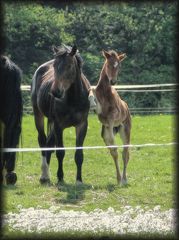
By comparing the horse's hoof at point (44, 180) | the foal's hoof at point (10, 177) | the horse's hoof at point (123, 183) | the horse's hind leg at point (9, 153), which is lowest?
the horse's hoof at point (44, 180)

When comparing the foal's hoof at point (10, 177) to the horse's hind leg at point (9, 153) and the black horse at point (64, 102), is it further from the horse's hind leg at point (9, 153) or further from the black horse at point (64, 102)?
the black horse at point (64, 102)

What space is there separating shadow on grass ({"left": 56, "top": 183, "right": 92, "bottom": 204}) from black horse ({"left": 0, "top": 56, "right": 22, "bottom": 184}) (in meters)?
0.76

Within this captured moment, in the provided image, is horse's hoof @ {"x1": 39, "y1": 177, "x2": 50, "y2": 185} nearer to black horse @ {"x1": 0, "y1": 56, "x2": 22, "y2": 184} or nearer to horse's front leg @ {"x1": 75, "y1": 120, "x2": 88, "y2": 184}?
horse's front leg @ {"x1": 75, "y1": 120, "x2": 88, "y2": 184}

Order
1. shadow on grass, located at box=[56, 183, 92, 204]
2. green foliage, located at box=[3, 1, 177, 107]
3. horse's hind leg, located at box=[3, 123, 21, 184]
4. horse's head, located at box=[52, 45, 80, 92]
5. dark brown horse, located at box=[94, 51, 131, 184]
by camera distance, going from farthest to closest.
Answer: green foliage, located at box=[3, 1, 177, 107], dark brown horse, located at box=[94, 51, 131, 184], horse's head, located at box=[52, 45, 80, 92], horse's hind leg, located at box=[3, 123, 21, 184], shadow on grass, located at box=[56, 183, 92, 204]

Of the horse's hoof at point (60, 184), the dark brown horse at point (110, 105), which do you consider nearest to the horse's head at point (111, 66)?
the dark brown horse at point (110, 105)

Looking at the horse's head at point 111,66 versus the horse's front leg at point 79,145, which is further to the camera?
the horse's head at point 111,66

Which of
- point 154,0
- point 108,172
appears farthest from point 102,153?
point 154,0

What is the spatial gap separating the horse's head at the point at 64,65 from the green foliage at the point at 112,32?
14907 mm

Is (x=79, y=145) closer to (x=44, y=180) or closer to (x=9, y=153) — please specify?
(x=44, y=180)

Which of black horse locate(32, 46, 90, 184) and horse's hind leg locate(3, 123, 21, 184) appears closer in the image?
horse's hind leg locate(3, 123, 21, 184)

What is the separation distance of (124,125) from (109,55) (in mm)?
1163

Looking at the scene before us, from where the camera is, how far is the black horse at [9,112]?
8.84m

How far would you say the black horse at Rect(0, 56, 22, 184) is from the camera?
8.84m

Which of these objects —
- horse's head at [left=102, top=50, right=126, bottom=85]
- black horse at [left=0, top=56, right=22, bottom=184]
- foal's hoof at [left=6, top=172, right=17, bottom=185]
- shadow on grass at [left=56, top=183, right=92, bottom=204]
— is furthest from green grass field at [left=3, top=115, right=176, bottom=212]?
horse's head at [left=102, top=50, right=126, bottom=85]
